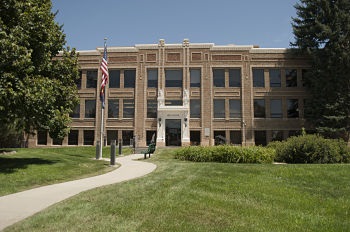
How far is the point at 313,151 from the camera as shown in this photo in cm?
1545

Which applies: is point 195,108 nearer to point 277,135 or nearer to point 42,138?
point 277,135

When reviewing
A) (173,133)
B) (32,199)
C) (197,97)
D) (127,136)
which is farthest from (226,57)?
(32,199)

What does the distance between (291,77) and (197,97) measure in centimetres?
1142

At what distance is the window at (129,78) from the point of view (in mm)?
35781

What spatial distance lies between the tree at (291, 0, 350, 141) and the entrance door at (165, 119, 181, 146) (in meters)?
14.2

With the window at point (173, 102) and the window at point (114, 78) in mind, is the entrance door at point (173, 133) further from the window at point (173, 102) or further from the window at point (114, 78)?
the window at point (114, 78)

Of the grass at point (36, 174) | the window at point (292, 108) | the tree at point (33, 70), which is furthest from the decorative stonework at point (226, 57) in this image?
the grass at point (36, 174)

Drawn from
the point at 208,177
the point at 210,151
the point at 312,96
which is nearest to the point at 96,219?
the point at 208,177

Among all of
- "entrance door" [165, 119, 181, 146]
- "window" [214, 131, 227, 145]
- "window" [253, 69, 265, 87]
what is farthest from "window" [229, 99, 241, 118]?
"entrance door" [165, 119, 181, 146]

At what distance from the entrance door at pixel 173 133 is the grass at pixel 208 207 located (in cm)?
2510

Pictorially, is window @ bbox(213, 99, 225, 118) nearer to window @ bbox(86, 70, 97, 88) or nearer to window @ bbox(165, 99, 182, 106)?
window @ bbox(165, 99, 182, 106)

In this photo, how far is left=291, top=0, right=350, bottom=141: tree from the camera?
29281mm

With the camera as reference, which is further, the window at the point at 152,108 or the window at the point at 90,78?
the window at the point at 90,78

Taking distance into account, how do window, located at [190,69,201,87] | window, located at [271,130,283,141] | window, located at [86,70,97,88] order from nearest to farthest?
window, located at [271,130,283,141] < window, located at [190,69,201,87] < window, located at [86,70,97,88]
